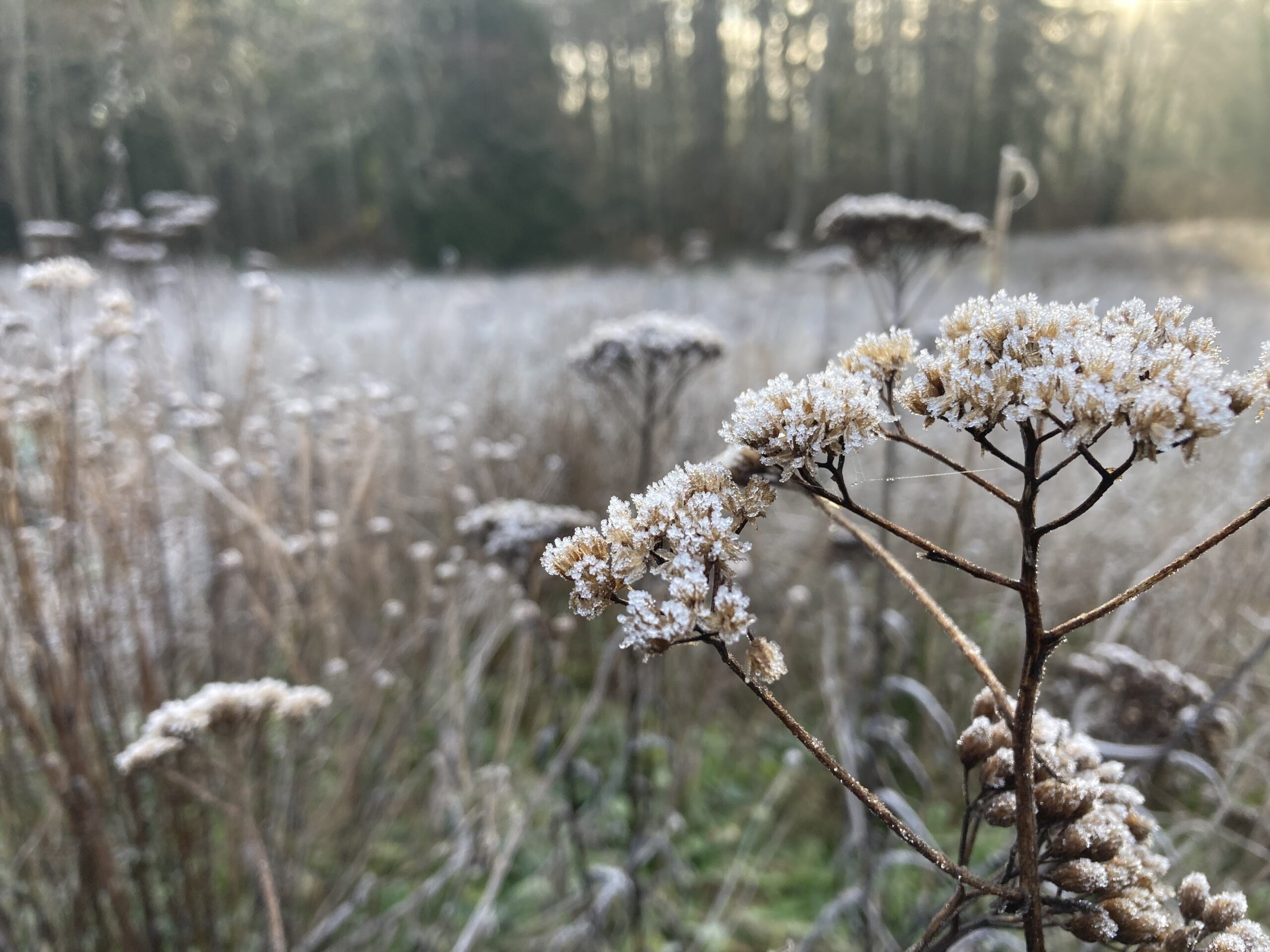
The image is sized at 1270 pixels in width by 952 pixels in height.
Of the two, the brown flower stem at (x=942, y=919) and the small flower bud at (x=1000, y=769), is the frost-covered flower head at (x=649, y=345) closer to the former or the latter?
the small flower bud at (x=1000, y=769)

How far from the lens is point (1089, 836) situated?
2.07ft

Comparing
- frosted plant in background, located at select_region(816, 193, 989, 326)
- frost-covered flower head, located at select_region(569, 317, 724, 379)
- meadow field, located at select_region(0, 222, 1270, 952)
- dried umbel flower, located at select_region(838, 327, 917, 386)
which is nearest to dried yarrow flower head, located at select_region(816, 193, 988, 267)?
frosted plant in background, located at select_region(816, 193, 989, 326)

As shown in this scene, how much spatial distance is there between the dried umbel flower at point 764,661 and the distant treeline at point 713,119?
13.5 m

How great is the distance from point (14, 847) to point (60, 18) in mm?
5053

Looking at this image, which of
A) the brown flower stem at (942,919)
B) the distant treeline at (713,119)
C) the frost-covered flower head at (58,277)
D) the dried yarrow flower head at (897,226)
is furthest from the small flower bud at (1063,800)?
the distant treeline at (713,119)

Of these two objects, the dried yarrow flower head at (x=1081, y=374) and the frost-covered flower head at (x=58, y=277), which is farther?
the frost-covered flower head at (x=58, y=277)

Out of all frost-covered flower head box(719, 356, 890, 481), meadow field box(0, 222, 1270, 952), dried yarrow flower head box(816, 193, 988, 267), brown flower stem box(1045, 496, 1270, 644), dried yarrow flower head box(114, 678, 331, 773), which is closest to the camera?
brown flower stem box(1045, 496, 1270, 644)

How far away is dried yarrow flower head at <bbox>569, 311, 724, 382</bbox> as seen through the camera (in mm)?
1941

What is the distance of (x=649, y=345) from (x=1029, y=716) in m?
1.50

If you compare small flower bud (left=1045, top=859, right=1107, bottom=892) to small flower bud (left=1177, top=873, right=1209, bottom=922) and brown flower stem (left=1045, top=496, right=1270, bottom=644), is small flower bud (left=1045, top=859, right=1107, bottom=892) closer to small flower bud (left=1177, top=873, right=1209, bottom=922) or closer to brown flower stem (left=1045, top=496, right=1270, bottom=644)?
small flower bud (left=1177, top=873, right=1209, bottom=922)

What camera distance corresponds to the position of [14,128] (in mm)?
5828

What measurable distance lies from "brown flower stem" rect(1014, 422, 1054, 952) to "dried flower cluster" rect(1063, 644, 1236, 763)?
127cm

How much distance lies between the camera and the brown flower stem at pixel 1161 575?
484 millimetres

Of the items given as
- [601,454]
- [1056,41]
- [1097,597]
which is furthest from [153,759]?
[1056,41]
